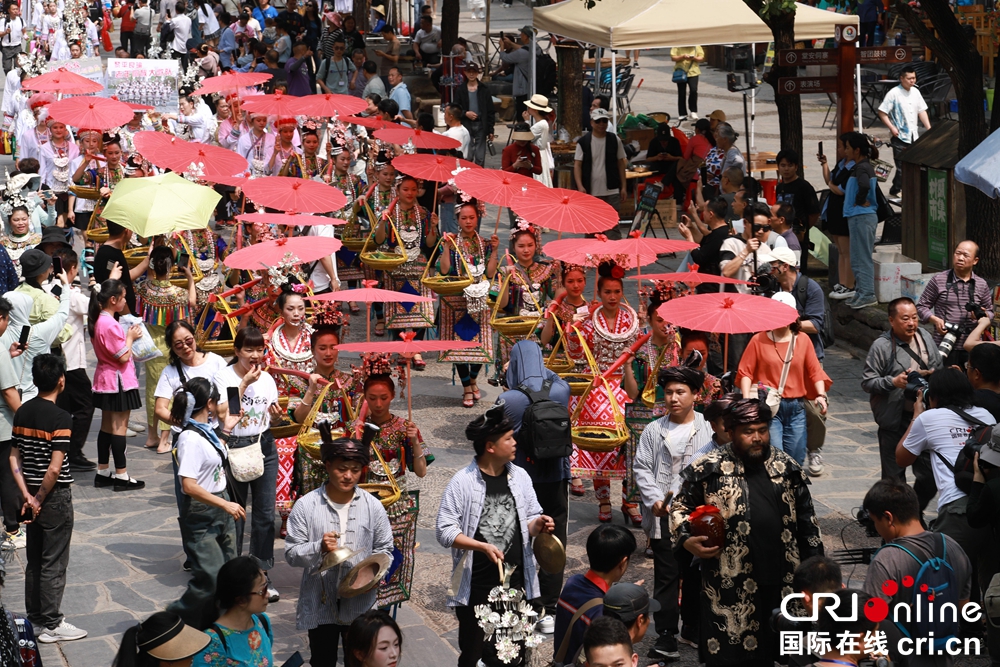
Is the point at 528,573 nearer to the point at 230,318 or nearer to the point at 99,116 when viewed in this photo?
the point at 230,318

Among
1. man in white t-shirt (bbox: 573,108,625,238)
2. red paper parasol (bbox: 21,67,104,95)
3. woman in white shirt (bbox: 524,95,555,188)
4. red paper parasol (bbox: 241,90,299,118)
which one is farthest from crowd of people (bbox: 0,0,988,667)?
red paper parasol (bbox: 21,67,104,95)

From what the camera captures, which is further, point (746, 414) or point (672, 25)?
point (672, 25)

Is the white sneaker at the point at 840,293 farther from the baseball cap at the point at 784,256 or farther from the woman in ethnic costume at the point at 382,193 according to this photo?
the woman in ethnic costume at the point at 382,193

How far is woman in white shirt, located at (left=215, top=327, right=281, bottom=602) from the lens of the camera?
27.5ft

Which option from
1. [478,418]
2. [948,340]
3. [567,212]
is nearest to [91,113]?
[567,212]

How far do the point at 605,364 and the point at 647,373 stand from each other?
0.62 m

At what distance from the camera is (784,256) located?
33.2 feet

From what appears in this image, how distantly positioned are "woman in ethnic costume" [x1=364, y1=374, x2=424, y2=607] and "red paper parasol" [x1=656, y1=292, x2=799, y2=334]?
1619 mm

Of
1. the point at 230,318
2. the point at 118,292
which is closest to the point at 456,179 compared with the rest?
the point at 230,318

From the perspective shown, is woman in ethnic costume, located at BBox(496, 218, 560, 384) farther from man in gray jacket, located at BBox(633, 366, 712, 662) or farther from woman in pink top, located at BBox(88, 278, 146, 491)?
man in gray jacket, located at BBox(633, 366, 712, 662)

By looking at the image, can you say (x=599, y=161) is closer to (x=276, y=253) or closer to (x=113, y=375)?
(x=276, y=253)

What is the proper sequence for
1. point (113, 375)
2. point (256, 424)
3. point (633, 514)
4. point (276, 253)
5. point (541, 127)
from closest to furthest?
point (256, 424) → point (633, 514) → point (276, 253) → point (113, 375) → point (541, 127)

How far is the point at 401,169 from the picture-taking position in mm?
12383

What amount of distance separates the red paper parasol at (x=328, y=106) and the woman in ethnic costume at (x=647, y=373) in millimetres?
6601
